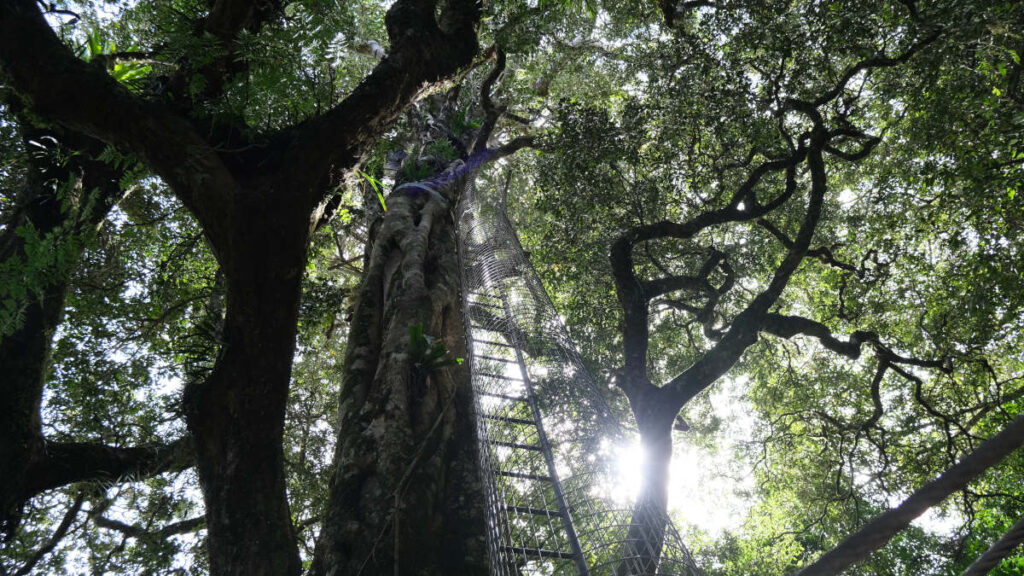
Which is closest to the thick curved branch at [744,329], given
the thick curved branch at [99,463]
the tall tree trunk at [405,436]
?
the tall tree trunk at [405,436]

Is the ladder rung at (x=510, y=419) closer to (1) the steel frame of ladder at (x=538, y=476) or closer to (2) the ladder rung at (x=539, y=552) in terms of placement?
(1) the steel frame of ladder at (x=538, y=476)

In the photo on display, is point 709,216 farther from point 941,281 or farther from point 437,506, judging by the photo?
point 437,506

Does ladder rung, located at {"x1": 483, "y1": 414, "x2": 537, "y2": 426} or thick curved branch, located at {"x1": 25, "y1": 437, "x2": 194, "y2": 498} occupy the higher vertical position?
thick curved branch, located at {"x1": 25, "y1": 437, "x2": 194, "y2": 498}

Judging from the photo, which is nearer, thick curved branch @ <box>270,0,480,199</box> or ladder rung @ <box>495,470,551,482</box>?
thick curved branch @ <box>270,0,480,199</box>

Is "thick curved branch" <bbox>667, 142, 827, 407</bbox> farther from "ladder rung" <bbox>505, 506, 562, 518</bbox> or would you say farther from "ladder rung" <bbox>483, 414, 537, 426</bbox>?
"ladder rung" <bbox>505, 506, 562, 518</bbox>

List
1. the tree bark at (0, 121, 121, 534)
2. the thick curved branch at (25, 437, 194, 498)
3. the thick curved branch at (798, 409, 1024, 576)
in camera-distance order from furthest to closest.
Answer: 1. the thick curved branch at (25, 437, 194, 498)
2. the tree bark at (0, 121, 121, 534)
3. the thick curved branch at (798, 409, 1024, 576)

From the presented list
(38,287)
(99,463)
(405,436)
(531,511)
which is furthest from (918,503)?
(99,463)

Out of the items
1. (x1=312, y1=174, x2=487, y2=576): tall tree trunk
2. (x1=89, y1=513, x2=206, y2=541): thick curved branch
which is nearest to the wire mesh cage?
(x1=312, y1=174, x2=487, y2=576): tall tree trunk

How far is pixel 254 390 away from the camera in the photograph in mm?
2074

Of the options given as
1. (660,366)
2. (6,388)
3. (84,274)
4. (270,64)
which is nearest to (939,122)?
(660,366)

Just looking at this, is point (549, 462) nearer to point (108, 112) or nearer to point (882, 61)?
point (108, 112)

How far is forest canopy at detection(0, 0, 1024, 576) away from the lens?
6.89ft

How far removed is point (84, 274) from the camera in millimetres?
4402

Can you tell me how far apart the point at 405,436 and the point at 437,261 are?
5.50ft
